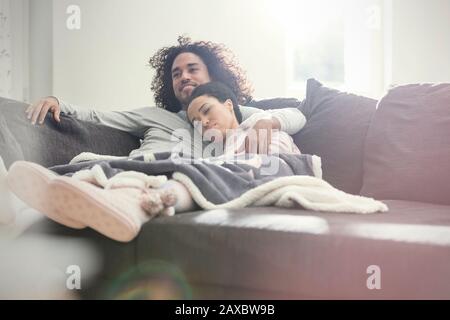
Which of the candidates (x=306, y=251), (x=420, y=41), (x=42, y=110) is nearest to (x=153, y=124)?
(x=42, y=110)

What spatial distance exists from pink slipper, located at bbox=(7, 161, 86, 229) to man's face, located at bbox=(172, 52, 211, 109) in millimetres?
802

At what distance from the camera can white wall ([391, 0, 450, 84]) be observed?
7.84 ft

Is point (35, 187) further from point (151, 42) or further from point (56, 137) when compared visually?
point (151, 42)

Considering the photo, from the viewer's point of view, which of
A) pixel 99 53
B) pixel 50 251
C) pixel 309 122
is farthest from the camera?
pixel 99 53

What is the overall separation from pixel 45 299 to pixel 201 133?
25.1 inches

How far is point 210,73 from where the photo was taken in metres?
1.62

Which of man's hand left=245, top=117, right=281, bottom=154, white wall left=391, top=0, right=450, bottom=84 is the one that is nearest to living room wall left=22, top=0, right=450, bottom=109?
white wall left=391, top=0, right=450, bottom=84

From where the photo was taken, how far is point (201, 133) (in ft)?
4.41

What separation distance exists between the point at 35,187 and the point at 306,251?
45 centimetres

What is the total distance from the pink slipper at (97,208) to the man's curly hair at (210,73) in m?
0.87

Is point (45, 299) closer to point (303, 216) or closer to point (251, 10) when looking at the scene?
point (303, 216)

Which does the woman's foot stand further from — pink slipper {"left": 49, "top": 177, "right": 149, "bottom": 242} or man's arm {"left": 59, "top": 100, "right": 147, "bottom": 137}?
man's arm {"left": 59, "top": 100, "right": 147, "bottom": 137}

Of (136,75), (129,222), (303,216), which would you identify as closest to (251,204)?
(303,216)
